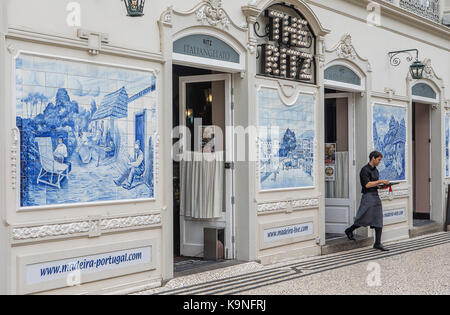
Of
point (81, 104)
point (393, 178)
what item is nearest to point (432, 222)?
point (393, 178)

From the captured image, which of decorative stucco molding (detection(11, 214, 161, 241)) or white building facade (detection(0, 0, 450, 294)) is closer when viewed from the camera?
decorative stucco molding (detection(11, 214, 161, 241))

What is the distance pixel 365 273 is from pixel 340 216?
312 cm

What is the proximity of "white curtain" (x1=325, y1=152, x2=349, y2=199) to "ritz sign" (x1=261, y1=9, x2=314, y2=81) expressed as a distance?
2104 millimetres

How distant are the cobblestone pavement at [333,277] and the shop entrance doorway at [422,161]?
422cm

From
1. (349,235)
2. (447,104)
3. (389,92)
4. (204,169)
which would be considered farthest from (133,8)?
(447,104)

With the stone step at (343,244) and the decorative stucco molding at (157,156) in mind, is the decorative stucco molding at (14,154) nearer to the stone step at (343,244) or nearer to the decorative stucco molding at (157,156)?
the decorative stucco molding at (157,156)

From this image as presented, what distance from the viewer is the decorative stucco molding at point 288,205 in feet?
29.9

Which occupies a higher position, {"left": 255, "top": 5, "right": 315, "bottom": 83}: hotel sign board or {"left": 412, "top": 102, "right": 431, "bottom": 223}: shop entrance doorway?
{"left": 255, "top": 5, "right": 315, "bottom": 83}: hotel sign board

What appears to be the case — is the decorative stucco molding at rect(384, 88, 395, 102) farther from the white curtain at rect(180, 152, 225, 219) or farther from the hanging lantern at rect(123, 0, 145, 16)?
the hanging lantern at rect(123, 0, 145, 16)

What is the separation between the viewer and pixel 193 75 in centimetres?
954

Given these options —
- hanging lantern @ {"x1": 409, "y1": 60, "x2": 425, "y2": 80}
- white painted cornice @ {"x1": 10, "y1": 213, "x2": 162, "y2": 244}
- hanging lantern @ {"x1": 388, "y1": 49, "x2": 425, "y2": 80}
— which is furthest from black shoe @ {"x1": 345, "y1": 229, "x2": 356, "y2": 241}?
white painted cornice @ {"x1": 10, "y1": 213, "x2": 162, "y2": 244}

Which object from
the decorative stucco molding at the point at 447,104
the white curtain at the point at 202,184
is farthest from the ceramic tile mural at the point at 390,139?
the white curtain at the point at 202,184

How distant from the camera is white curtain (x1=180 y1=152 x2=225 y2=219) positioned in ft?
29.4

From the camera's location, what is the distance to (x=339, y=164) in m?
11.6
